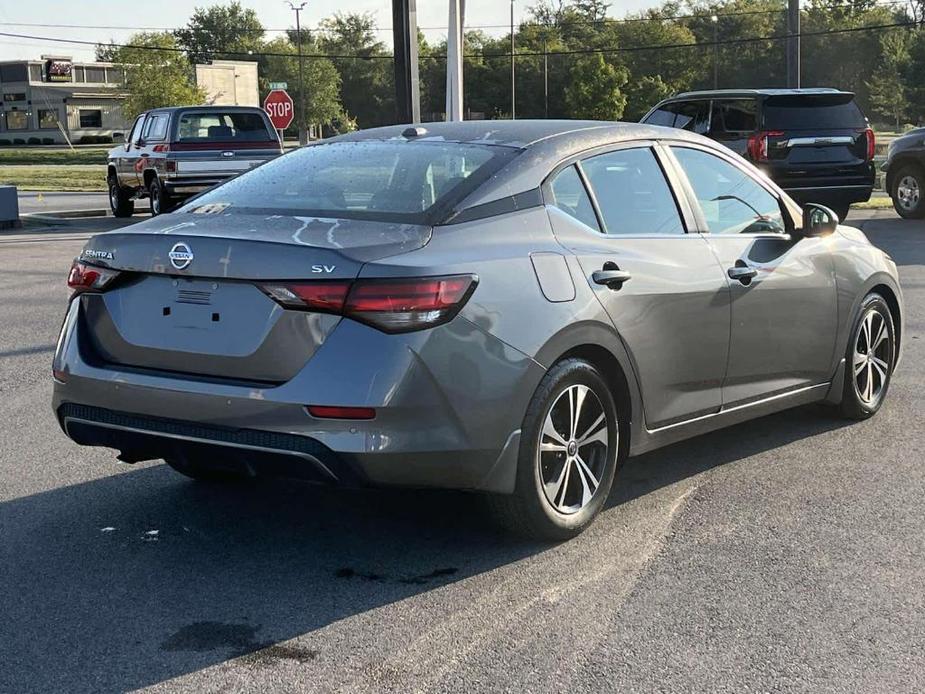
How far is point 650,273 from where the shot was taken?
5.07 metres

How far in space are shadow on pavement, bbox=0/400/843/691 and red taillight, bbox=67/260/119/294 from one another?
0.99 metres

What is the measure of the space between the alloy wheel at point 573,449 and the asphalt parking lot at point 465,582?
20 centimetres

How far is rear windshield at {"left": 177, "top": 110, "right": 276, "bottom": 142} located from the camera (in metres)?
20.4

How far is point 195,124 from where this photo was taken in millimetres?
20469

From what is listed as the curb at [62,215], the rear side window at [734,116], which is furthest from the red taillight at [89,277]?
the curb at [62,215]

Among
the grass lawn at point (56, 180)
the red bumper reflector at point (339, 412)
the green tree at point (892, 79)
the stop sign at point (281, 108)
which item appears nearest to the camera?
the red bumper reflector at point (339, 412)

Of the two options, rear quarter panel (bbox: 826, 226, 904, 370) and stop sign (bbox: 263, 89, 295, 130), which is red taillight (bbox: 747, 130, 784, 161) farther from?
stop sign (bbox: 263, 89, 295, 130)

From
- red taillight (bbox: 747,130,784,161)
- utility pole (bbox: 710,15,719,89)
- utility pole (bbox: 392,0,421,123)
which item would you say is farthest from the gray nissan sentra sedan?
utility pole (bbox: 710,15,719,89)

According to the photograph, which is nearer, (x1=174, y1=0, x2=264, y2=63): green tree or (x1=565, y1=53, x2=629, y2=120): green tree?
(x1=565, y1=53, x2=629, y2=120): green tree

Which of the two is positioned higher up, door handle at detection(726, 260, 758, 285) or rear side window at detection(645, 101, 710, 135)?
rear side window at detection(645, 101, 710, 135)

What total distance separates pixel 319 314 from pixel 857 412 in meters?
3.66

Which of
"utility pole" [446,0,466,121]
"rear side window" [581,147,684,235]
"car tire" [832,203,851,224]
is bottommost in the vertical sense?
"car tire" [832,203,851,224]

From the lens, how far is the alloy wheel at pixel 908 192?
770 inches

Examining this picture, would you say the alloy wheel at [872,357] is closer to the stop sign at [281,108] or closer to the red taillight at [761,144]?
the red taillight at [761,144]
